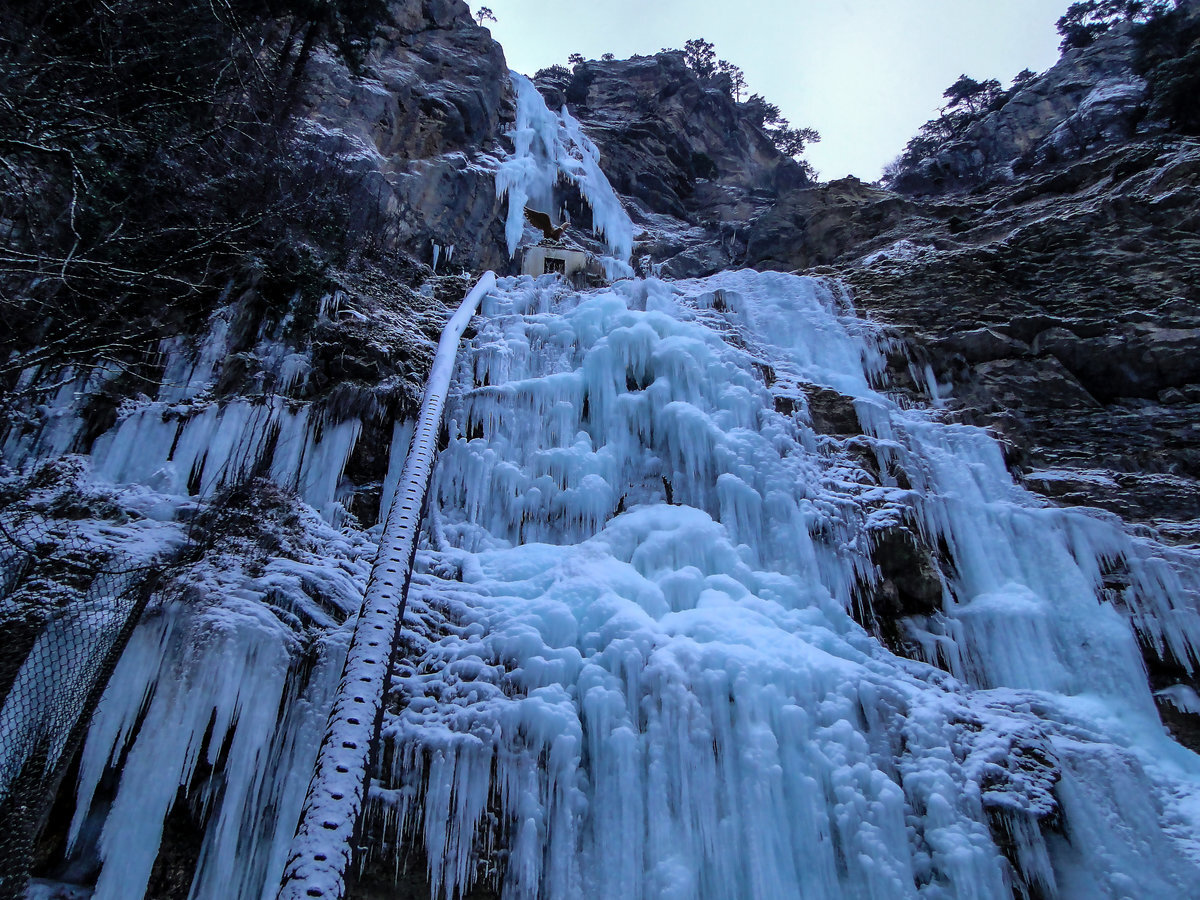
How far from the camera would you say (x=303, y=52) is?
35.7ft

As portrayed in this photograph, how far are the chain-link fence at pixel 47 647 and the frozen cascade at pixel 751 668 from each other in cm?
188

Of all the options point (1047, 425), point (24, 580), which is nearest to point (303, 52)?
point (24, 580)

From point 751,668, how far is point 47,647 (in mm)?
4599

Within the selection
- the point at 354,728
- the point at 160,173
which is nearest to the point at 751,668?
the point at 354,728

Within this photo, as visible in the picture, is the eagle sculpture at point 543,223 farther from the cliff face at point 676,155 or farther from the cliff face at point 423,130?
the cliff face at point 676,155

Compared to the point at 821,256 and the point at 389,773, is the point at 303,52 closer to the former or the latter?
the point at 821,256

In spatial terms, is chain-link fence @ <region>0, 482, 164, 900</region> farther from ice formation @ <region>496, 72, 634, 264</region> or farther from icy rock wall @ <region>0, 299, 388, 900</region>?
ice formation @ <region>496, 72, 634, 264</region>

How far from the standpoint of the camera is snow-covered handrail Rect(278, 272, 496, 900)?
8.58 ft

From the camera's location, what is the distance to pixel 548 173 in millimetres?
18750

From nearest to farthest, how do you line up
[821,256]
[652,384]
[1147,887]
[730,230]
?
[1147,887]
[652,384]
[821,256]
[730,230]

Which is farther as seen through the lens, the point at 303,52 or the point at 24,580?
the point at 303,52

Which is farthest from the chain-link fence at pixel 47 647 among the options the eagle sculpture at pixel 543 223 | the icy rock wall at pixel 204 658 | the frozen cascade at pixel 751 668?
the eagle sculpture at pixel 543 223

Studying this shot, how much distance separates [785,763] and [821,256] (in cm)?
1188

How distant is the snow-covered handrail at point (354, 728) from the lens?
103 inches
